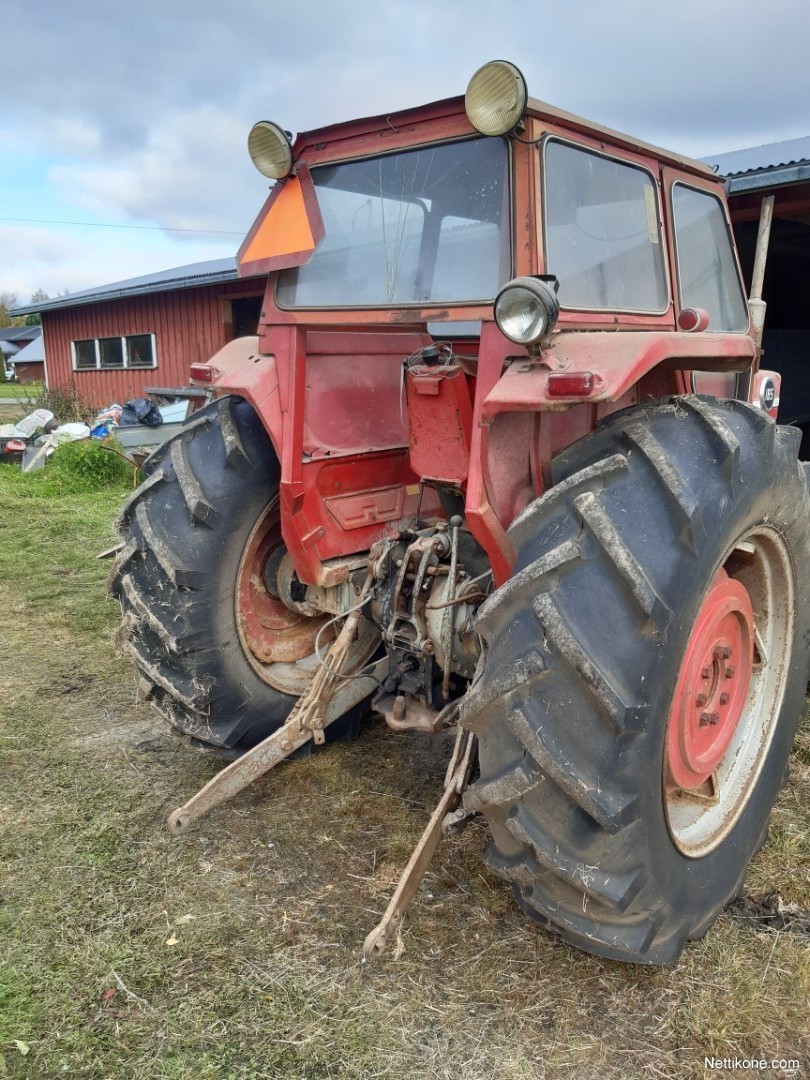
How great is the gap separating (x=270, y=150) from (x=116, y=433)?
26.1ft

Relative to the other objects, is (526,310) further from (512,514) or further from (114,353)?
(114,353)

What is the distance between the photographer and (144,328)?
48.3 feet

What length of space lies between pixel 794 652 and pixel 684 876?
0.83m

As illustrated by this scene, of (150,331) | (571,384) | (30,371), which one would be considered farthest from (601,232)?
(30,371)

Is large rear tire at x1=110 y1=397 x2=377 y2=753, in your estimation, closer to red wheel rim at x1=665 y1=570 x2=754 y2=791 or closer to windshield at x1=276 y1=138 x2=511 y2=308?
windshield at x1=276 y1=138 x2=511 y2=308

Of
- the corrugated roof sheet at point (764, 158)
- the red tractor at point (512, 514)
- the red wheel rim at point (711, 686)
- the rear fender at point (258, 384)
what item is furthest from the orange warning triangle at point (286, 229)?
the corrugated roof sheet at point (764, 158)

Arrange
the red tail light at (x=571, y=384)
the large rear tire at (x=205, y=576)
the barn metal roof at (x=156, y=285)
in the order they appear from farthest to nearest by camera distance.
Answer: the barn metal roof at (x=156, y=285), the large rear tire at (x=205, y=576), the red tail light at (x=571, y=384)

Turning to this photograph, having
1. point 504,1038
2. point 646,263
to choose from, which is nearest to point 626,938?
point 504,1038

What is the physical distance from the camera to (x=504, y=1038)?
1934mm

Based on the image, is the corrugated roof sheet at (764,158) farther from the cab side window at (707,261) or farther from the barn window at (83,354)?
the barn window at (83,354)

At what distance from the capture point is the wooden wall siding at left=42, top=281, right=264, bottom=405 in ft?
43.0

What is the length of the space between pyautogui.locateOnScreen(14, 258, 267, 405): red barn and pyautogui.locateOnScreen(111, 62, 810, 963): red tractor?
9211mm

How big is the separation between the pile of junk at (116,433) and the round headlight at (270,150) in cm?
745

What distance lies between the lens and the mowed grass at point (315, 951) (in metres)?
1.90
